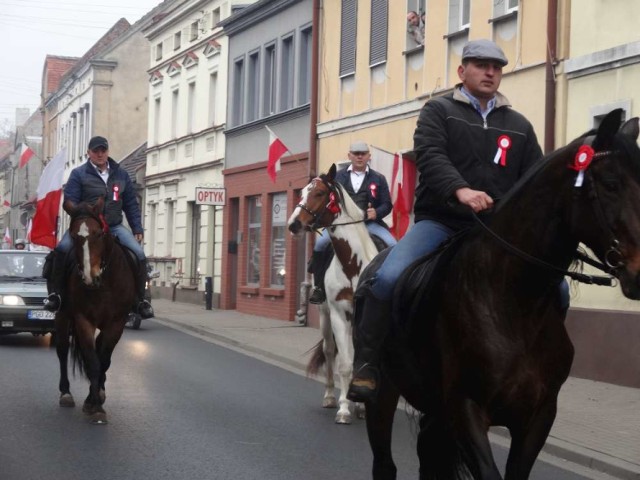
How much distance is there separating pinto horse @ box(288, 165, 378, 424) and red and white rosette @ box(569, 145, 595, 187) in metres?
6.63

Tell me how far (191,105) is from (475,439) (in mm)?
36952

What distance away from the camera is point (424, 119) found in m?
6.36

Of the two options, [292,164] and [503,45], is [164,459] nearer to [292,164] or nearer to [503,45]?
[503,45]

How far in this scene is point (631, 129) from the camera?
5211mm

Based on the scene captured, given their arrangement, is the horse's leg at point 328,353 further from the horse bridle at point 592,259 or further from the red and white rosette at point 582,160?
the red and white rosette at point 582,160

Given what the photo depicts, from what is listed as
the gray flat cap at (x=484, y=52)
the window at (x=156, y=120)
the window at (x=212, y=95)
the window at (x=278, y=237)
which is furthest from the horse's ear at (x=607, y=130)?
the window at (x=156, y=120)

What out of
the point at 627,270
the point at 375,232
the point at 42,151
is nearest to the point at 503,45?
the point at 375,232

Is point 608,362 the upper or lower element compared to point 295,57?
lower

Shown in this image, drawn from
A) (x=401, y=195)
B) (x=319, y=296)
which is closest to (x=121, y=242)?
(x=319, y=296)

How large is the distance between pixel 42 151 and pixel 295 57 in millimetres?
56633

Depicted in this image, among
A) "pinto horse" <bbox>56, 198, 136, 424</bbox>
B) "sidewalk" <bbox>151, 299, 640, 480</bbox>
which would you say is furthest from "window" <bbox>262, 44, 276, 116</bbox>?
"pinto horse" <bbox>56, 198, 136, 424</bbox>

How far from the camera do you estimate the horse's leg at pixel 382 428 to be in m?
7.02

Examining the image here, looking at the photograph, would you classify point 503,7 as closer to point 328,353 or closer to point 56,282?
point 328,353

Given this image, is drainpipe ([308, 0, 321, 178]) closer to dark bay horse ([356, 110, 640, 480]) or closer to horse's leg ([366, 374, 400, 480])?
horse's leg ([366, 374, 400, 480])
